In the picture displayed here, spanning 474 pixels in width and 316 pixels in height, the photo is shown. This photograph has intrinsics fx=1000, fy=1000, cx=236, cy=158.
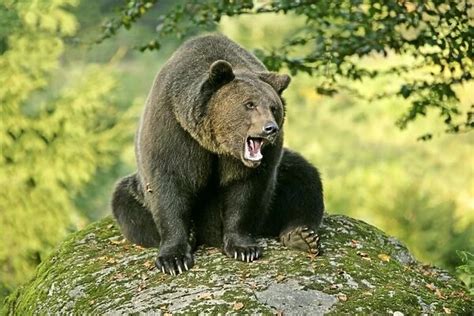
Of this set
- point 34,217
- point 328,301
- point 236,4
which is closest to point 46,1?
point 34,217

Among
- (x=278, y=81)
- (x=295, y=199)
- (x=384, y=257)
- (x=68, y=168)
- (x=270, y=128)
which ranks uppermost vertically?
(x=278, y=81)

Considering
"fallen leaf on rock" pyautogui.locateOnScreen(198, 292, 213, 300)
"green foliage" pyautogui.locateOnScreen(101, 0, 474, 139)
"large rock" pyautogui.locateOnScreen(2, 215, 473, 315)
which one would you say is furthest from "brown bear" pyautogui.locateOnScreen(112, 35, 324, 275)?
"green foliage" pyautogui.locateOnScreen(101, 0, 474, 139)

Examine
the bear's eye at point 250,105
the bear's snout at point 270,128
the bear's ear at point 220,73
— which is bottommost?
the bear's snout at point 270,128

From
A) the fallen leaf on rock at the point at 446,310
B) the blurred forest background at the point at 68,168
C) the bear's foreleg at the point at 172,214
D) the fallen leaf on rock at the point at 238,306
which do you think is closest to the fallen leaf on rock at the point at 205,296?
the fallen leaf on rock at the point at 238,306

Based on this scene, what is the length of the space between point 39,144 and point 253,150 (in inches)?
350

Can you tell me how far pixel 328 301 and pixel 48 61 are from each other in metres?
10.1

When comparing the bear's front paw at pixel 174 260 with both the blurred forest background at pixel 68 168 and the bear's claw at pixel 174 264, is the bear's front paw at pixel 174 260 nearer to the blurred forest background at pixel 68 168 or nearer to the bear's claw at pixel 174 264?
the bear's claw at pixel 174 264

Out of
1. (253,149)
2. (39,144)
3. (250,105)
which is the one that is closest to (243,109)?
(250,105)

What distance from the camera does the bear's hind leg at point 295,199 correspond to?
7016 mm

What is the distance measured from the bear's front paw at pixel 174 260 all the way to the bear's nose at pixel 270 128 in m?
1.04

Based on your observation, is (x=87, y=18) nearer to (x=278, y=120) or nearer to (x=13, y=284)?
(x=13, y=284)

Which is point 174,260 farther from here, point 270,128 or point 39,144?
point 39,144

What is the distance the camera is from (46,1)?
14.8 meters

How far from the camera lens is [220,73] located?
6.30 metres
